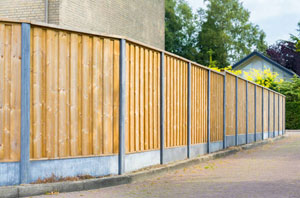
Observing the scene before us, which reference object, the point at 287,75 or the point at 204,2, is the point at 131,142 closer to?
the point at 287,75

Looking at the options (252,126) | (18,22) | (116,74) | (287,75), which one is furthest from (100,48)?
(287,75)

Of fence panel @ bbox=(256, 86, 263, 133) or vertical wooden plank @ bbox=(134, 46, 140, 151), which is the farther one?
fence panel @ bbox=(256, 86, 263, 133)

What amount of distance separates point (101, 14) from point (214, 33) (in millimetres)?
45427

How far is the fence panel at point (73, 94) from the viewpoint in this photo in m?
7.80

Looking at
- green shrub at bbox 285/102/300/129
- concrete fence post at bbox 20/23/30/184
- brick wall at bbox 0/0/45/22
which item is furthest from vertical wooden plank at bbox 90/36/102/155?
green shrub at bbox 285/102/300/129

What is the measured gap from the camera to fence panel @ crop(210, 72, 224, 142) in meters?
14.8

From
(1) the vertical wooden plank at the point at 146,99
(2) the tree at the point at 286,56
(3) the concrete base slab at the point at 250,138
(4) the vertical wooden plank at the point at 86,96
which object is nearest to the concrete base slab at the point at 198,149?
(1) the vertical wooden plank at the point at 146,99

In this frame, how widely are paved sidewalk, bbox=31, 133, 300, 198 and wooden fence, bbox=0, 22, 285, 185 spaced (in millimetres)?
843

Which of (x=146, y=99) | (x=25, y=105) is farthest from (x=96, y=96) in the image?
(x=146, y=99)

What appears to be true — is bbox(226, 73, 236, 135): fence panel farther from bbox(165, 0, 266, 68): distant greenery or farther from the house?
bbox(165, 0, 266, 68): distant greenery

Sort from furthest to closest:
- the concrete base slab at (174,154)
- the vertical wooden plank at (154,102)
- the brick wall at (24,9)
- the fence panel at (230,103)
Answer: the brick wall at (24,9) < the fence panel at (230,103) < the concrete base slab at (174,154) < the vertical wooden plank at (154,102)

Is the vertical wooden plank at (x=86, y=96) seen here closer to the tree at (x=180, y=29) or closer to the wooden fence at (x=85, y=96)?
the wooden fence at (x=85, y=96)

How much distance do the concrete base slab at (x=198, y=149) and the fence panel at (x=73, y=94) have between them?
4.28 metres

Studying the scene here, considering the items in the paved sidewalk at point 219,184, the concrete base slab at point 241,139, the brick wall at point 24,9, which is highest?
the brick wall at point 24,9
